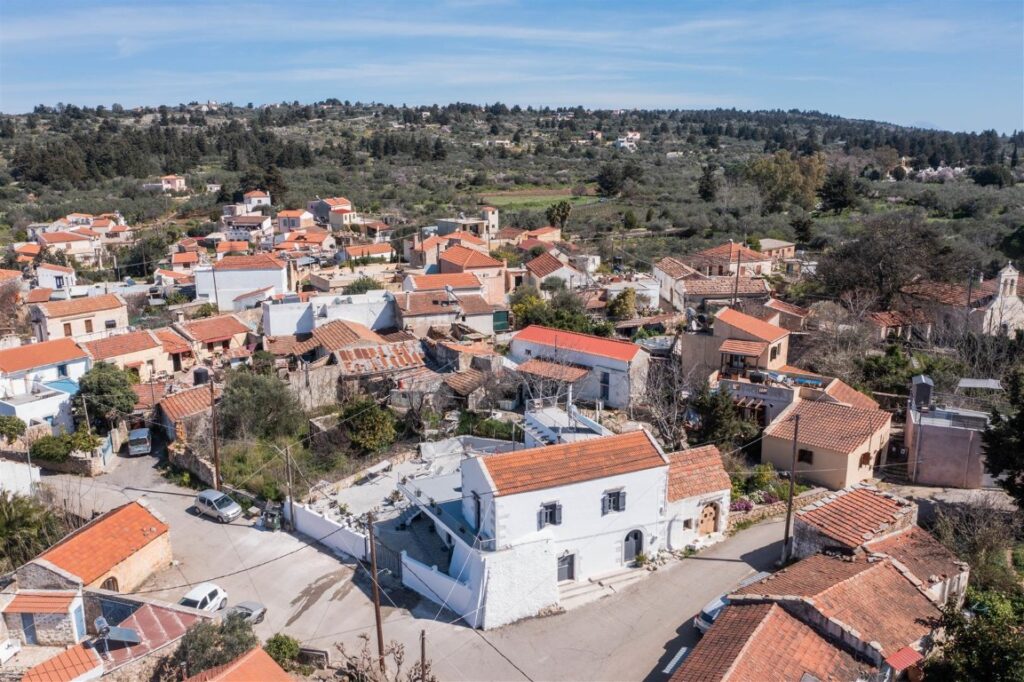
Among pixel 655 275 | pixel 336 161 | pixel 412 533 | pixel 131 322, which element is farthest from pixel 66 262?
pixel 336 161

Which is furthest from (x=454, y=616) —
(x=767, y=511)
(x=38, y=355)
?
(x=38, y=355)

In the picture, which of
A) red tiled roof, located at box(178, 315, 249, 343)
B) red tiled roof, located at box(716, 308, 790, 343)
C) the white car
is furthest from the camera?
red tiled roof, located at box(178, 315, 249, 343)

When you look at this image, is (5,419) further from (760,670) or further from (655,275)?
(655,275)

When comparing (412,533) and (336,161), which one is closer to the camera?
(412,533)

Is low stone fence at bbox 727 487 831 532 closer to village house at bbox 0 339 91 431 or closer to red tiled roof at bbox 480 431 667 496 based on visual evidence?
red tiled roof at bbox 480 431 667 496

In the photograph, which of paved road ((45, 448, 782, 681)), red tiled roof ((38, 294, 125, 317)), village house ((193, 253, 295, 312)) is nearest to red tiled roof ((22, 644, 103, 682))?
paved road ((45, 448, 782, 681))
